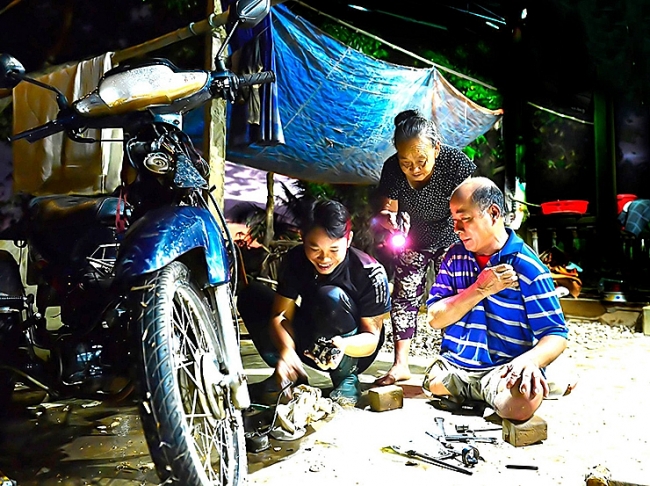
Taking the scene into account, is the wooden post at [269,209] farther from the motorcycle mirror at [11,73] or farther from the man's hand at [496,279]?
the motorcycle mirror at [11,73]

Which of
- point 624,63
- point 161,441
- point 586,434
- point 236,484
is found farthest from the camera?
point 624,63

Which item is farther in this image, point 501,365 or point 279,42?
point 279,42

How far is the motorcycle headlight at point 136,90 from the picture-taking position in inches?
58.8

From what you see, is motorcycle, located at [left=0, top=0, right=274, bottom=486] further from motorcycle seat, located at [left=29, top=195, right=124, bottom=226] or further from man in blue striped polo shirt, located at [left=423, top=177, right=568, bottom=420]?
man in blue striped polo shirt, located at [left=423, top=177, right=568, bottom=420]

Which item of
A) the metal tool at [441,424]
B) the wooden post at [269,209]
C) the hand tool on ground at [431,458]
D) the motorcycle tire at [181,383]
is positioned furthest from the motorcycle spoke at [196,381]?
the wooden post at [269,209]

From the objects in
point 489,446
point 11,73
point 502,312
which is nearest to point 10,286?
point 11,73

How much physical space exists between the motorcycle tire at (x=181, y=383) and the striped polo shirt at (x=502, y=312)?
1.19 metres

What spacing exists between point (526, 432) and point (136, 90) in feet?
5.77

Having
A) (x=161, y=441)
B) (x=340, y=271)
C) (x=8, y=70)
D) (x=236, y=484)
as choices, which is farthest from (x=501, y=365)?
(x=8, y=70)

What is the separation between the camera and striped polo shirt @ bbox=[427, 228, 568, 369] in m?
2.14

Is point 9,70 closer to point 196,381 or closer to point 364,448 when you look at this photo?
point 196,381

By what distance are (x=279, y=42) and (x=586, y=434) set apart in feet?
7.46

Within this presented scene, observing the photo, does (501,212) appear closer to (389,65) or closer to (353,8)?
(389,65)

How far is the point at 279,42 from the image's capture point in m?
2.72
